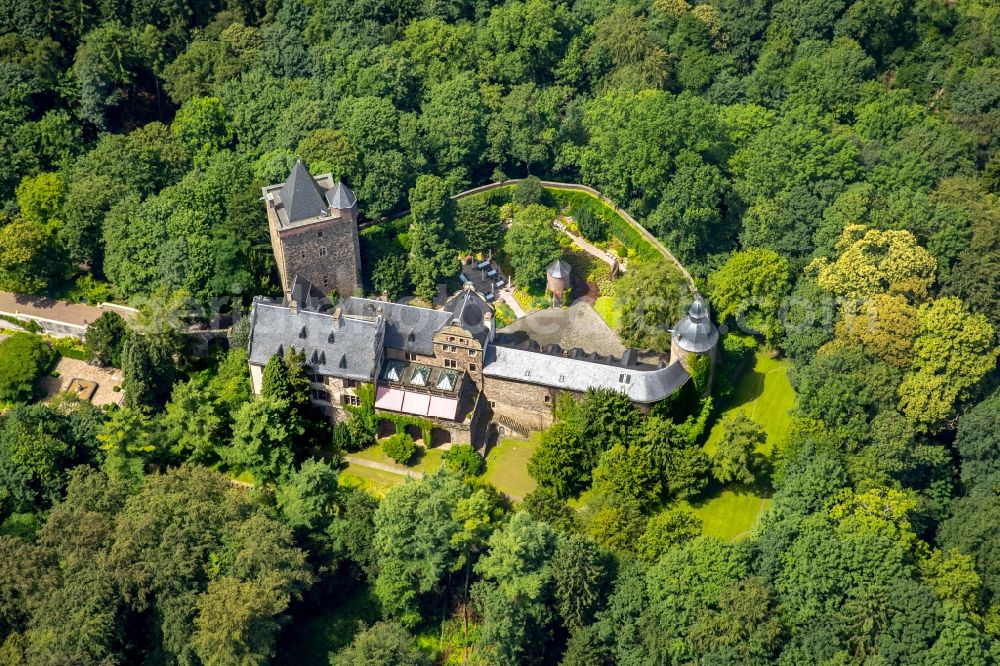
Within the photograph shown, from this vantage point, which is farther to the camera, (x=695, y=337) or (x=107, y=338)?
(x=107, y=338)

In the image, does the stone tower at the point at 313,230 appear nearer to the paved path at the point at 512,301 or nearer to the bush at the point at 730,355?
the paved path at the point at 512,301

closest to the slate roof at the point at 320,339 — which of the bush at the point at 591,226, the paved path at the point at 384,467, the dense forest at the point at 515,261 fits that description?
the dense forest at the point at 515,261

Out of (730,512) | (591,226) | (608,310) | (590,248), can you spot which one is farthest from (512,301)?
(730,512)

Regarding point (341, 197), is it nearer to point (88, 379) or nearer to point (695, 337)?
point (88, 379)

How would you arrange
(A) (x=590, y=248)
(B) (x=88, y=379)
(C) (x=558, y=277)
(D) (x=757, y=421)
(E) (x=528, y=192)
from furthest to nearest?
(E) (x=528, y=192) → (A) (x=590, y=248) → (C) (x=558, y=277) → (B) (x=88, y=379) → (D) (x=757, y=421)

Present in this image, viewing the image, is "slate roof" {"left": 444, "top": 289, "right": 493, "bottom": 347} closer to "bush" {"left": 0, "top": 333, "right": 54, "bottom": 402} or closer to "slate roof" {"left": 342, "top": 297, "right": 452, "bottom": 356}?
"slate roof" {"left": 342, "top": 297, "right": 452, "bottom": 356}

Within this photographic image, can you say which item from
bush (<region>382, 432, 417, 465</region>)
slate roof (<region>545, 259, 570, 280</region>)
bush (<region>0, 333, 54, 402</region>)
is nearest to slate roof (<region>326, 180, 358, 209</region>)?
slate roof (<region>545, 259, 570, 280</region>)

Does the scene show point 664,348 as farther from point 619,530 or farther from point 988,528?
point 988,528

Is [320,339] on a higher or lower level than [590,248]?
higher
